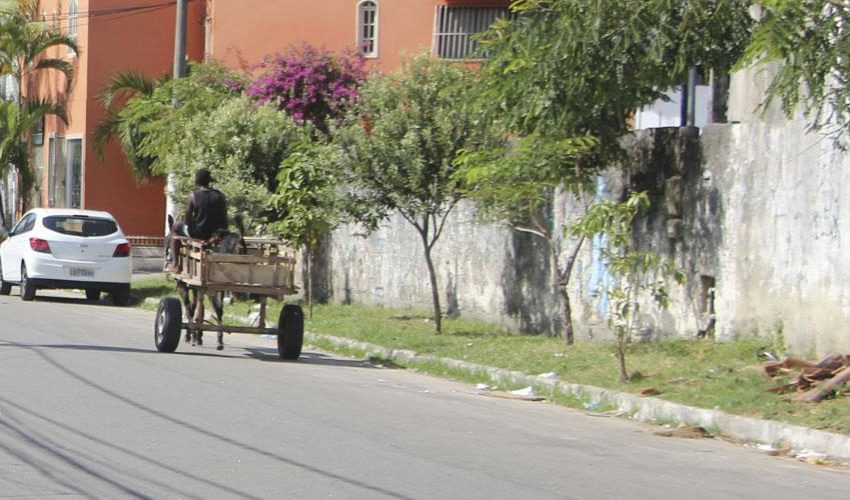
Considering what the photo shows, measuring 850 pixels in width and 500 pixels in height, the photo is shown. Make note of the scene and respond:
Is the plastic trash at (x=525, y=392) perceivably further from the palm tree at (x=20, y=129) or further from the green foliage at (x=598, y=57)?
the palm tree at (x=20, y=129)

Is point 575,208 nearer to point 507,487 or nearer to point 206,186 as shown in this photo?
point 206,186

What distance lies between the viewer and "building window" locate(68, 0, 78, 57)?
3631 cm

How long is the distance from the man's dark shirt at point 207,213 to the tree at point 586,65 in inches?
130

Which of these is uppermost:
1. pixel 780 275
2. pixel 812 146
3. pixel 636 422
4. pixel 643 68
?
pixel 643 68

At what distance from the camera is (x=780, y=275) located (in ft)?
44.9

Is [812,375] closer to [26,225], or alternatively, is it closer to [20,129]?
[26,225]

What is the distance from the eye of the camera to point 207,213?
15211 mm

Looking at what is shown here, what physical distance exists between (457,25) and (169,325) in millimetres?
18870

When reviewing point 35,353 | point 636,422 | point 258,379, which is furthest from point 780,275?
point 35,353

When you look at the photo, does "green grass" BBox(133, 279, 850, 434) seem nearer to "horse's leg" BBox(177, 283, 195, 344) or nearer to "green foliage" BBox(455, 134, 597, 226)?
"green foliage" BBox(455, 134, 597, 226)

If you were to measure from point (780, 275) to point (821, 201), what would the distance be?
95cm

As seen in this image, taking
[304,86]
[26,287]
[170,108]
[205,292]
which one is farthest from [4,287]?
[205,292]

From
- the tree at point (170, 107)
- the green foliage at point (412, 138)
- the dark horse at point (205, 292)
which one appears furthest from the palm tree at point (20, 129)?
the dark horse at point (205, 292)

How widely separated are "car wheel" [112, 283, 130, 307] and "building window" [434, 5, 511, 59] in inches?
435
